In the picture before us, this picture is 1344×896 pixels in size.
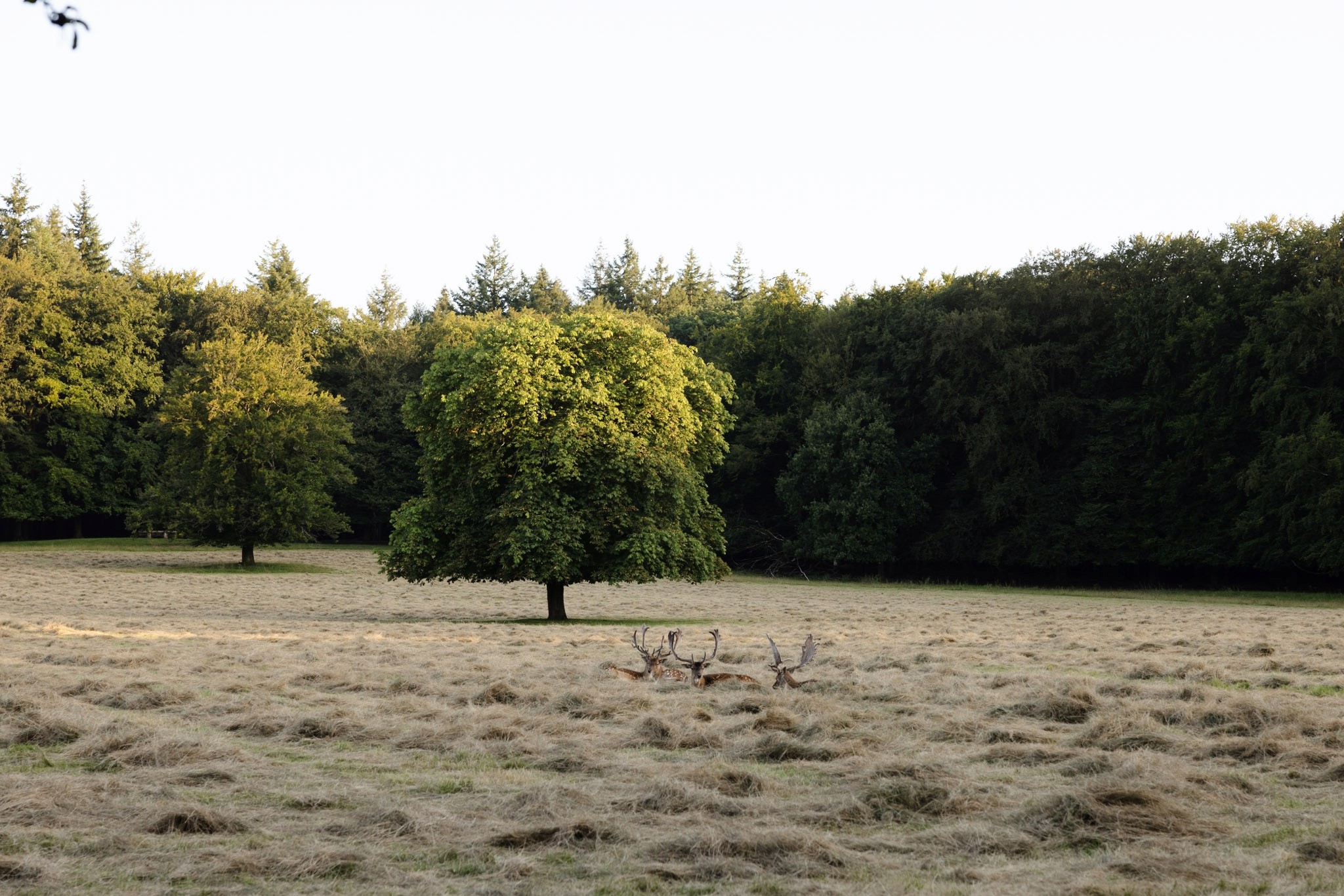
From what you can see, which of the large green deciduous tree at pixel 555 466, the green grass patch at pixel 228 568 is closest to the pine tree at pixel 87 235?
the green grass patch at pixel 228 568

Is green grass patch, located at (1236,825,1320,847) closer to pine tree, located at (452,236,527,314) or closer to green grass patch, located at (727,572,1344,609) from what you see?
green grass patch, located at (727,572,1344,609)

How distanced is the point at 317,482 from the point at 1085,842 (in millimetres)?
48076

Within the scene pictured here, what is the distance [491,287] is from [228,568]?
54525mm

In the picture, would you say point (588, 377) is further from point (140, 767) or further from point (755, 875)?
point (755, 875)

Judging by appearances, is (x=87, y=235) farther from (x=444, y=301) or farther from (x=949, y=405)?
(x=949, y=405)

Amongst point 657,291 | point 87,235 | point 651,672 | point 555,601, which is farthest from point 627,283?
point 651,672

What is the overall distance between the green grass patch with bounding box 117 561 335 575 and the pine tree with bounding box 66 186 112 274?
46861 millimetres

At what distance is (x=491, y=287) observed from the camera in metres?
102

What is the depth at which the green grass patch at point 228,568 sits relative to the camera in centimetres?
4900

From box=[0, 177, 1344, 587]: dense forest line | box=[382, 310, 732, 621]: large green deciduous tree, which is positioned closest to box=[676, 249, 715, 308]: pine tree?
box=[0, 177, 1344, 587]: dense forest line

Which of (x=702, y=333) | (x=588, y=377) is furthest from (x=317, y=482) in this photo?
(x=588, y=377)

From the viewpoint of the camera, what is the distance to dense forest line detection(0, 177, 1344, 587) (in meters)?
40.8

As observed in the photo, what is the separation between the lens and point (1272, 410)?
1586 inches

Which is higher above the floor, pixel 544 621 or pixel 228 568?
pixel 228 568
